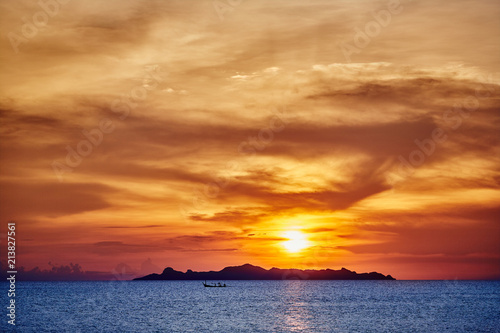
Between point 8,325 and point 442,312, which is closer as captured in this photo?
point 8,325

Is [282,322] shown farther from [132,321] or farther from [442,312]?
[442,312]

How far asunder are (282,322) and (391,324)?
23.0 m

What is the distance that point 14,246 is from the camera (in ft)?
210

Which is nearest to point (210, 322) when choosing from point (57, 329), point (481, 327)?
point (57, 329)

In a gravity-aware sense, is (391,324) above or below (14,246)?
below

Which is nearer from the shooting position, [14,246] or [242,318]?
[14,246]

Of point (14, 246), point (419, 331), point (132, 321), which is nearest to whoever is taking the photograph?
point (14, 246)

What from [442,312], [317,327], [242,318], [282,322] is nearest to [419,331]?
[317,327]

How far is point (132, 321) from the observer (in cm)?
11794

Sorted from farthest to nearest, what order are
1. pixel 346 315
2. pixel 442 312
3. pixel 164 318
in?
pixel 442 312, pixel 346 315, pixel 164 318

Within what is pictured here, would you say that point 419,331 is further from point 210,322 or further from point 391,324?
point 210,322

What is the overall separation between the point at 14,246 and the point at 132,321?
59458 millimetres

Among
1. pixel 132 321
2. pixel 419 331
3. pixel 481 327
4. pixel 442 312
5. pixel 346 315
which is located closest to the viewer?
pixel 419 331

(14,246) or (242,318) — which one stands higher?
(14,246)
